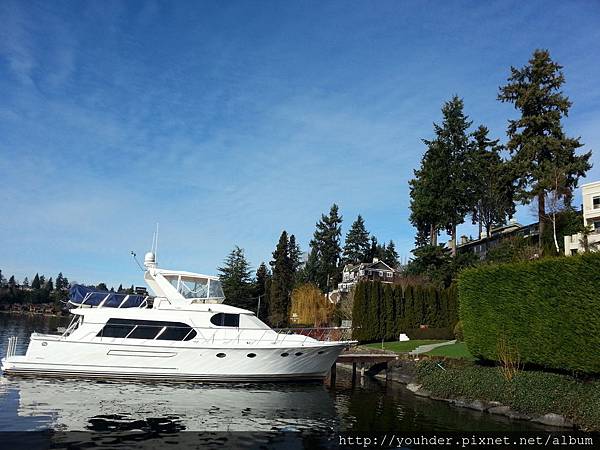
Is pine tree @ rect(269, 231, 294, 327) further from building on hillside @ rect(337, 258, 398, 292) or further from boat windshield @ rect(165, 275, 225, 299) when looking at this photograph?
boat windshield @ rect(165, 275, 225, 299)

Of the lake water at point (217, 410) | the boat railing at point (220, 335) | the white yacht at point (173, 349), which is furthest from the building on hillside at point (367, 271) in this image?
the lake water at point (217, 410)

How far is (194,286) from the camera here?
22875mm

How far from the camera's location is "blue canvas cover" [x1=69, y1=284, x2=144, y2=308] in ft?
72.2

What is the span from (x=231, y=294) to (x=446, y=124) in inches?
1466

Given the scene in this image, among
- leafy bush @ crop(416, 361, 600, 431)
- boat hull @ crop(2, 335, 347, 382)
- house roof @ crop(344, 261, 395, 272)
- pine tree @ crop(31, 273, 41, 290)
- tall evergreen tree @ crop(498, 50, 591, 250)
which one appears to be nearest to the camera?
leafy bush @ crop(416, 361, 600, 431)

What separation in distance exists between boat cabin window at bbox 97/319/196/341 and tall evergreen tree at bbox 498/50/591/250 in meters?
28.8

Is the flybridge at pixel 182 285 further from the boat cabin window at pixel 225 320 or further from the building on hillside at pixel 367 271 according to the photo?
the building on hillside at pixel 367 271

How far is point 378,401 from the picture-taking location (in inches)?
714

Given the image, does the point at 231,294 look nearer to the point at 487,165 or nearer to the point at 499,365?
the point at 487,165

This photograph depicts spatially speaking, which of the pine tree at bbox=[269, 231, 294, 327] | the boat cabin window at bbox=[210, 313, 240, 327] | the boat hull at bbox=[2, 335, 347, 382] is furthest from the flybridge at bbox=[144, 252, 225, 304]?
the pine tree at bbox=[269, 231, 294, 327]

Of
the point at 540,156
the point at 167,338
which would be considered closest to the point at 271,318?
the point at 540,156

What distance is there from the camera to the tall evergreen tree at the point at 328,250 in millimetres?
74875

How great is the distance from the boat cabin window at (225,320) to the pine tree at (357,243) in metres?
60.7

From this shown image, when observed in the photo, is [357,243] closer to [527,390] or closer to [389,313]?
[389,313]
